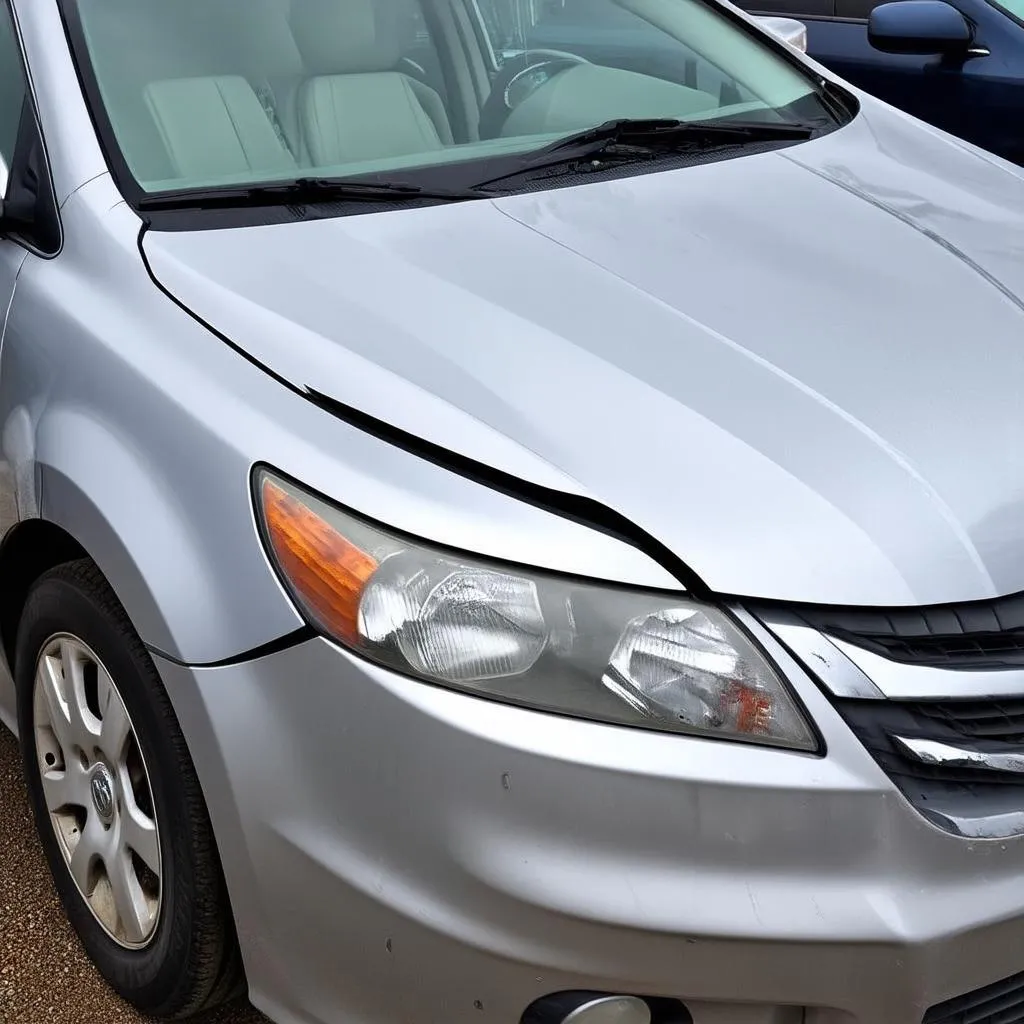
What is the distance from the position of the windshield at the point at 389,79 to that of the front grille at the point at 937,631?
113cm

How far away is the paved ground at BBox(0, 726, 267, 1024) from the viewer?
1992 millimetres

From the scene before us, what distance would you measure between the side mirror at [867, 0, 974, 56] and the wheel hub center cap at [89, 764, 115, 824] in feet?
10.6

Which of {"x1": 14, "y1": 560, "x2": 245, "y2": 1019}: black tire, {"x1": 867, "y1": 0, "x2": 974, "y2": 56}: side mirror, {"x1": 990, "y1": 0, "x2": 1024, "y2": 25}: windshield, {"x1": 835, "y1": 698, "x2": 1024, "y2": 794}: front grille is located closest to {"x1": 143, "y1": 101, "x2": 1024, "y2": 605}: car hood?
{"x1": 835, "y1": 698, "x2": 1024, "y2": 794}: front grille

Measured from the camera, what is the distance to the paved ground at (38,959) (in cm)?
199

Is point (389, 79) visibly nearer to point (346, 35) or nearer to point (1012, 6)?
point (346, 35)

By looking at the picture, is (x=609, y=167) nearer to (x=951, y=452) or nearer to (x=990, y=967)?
(x=951, y=452)

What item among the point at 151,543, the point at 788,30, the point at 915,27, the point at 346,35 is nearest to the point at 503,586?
the point at 151,543

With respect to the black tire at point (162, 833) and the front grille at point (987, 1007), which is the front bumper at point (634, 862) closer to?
the front grille at point (987, 1007)

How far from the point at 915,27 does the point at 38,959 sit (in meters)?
3.46

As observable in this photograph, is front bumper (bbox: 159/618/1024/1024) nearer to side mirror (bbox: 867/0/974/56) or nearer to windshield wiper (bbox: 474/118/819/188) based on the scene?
windshield wiper (bbox: 474/118/819/188)

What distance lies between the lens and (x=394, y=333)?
5.56 ft

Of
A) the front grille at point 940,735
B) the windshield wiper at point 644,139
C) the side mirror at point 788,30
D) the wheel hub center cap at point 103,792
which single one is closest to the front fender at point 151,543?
the wheel hub center cap at point 103,792

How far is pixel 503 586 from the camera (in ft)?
Result: 4.65

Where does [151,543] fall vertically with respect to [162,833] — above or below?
above
